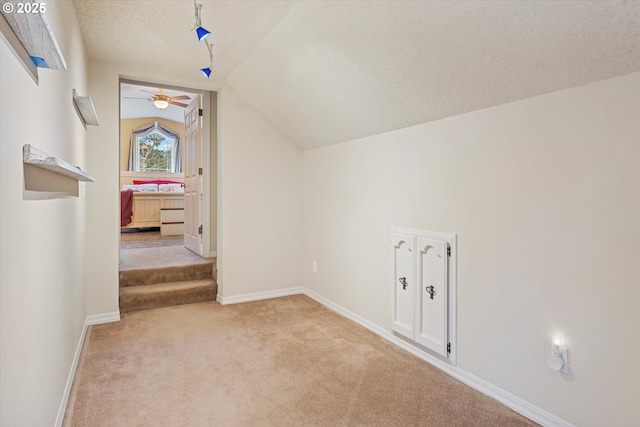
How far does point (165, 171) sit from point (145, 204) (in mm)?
1790

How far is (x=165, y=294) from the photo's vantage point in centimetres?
365

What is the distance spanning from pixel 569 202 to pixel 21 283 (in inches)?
85.6

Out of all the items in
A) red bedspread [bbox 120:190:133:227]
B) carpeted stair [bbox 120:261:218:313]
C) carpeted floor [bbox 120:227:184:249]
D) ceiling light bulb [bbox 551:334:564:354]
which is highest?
red bedspread [bbox 120:190:133:227]

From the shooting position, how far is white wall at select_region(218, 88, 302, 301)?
3748mm

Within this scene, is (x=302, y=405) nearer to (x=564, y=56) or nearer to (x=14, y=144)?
(x=14, y=144)

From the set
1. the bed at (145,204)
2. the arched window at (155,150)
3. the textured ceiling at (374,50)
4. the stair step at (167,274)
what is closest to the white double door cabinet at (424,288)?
the textured ceiling at (374,50)

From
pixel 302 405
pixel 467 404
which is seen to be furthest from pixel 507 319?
pixel 302 405

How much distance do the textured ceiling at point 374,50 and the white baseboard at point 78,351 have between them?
223cm

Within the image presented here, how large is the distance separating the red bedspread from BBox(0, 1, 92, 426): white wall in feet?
16.6

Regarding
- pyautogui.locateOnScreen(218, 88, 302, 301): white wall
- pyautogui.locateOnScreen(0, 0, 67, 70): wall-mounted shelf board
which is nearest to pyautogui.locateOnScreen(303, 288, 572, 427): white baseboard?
pyautogui.locateOnScreen(218, 88, 302, 301): white wall

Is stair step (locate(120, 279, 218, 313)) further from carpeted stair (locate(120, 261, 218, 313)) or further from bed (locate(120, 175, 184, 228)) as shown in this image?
bed (locate(120, 175, 184, 228))

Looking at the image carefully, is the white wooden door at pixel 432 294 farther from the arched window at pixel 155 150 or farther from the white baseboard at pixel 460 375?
the arched window at pixel 155 150

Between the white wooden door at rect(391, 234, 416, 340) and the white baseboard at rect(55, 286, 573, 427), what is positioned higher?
the white wooden door at rect(391, 234, 416, 340)

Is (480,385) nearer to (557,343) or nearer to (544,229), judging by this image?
(557,343)
